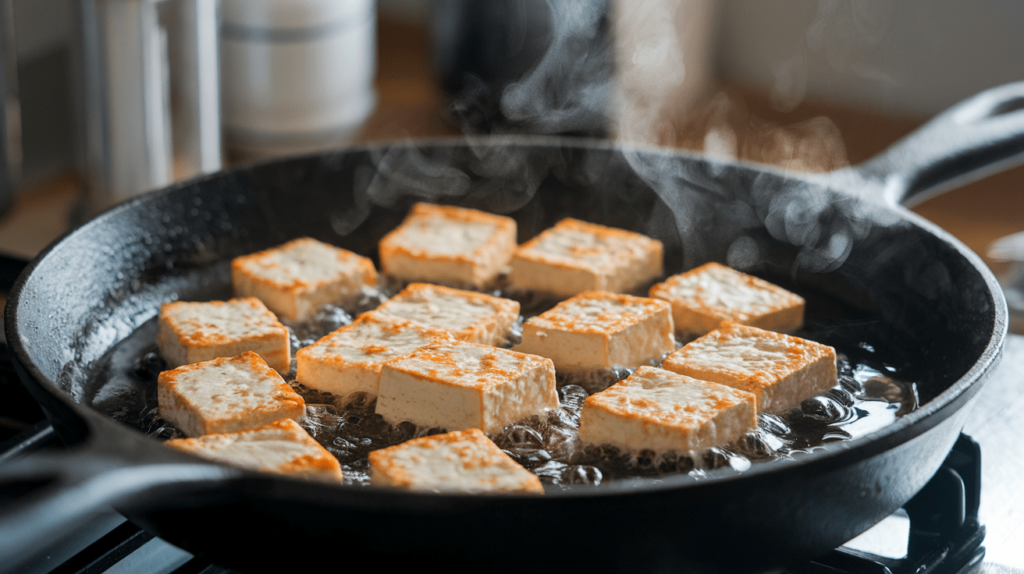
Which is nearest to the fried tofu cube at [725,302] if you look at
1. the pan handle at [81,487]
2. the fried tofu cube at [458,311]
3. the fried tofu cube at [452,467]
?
the fried tofu cube at [458,311]

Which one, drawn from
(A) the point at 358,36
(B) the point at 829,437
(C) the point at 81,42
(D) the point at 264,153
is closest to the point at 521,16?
(A) the point at 358,36

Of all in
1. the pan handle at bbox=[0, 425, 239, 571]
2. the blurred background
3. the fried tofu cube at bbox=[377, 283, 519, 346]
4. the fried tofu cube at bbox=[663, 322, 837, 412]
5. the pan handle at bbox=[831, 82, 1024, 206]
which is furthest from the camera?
the blurred background

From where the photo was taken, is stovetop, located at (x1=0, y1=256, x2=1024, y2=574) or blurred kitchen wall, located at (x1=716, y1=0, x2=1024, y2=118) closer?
stovetop, located at (x1=0, y1=256, x2=1024, y2=574)

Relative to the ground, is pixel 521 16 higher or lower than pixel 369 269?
higher

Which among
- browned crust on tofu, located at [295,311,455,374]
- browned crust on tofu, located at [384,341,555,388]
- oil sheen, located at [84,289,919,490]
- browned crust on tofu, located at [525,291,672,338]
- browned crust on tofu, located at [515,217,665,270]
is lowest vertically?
oil sheen, located at [84,289,919,490]

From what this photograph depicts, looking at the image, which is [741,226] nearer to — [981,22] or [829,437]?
[829,437]

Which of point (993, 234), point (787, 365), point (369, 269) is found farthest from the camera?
point (993, 234)

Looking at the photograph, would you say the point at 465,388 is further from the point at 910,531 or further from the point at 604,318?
the point at 910,531

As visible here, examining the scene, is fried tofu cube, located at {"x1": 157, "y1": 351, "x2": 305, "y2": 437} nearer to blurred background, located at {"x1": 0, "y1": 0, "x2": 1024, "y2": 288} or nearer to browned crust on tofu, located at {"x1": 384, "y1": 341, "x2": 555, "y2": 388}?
browned crust on tofu, located at {"x1": 384, "y1": 341, "x2": 555, "y2": 388}

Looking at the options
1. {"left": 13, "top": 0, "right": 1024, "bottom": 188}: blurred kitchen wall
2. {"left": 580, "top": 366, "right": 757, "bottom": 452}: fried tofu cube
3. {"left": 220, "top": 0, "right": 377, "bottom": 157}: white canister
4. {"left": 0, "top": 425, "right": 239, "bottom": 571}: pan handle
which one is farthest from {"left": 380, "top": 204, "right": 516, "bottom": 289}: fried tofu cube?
{"left": 13, "top": 0, "right": 1024, "bottom": 188}: blurred kitchen wall
